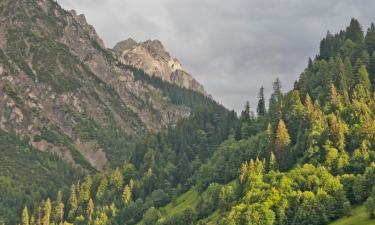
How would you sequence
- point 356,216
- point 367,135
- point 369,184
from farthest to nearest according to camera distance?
point 367,135
point 369,184
point 356,216

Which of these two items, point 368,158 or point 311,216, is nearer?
point 311,216

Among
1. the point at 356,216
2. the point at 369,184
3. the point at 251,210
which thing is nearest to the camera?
the point at 356,216

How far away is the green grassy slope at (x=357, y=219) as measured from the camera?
5679 inches

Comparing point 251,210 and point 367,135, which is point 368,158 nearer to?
point 367,135

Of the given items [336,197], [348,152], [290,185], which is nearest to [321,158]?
[348,152]

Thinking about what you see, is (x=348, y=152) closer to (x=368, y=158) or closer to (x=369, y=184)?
(x=368, y=158)

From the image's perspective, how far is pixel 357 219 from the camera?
149500 mm

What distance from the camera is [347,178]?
173m

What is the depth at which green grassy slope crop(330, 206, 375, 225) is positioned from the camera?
14425cm

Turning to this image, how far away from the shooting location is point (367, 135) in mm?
195000

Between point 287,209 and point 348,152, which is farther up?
point 348,152

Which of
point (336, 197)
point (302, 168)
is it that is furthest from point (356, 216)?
point (302, 168)

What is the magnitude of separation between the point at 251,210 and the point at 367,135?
155 ft

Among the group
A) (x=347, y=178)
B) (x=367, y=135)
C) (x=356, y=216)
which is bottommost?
(x=356, y=216)
